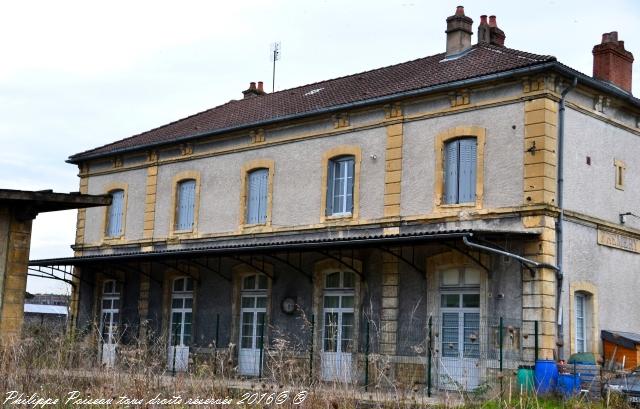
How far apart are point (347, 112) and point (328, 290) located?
149 inches

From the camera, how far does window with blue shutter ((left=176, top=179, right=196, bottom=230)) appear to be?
2253cm

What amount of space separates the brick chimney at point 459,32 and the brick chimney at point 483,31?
0.72 ft

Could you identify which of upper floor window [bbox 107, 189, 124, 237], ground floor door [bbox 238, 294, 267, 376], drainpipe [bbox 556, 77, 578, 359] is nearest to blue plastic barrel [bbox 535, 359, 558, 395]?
drainpipe [bbox 556, 77, 578, 359]

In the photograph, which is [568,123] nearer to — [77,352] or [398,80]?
[398,80]

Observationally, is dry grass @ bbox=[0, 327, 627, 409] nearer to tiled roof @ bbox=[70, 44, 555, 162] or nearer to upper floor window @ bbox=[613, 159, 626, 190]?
upper floor window @ bbox=[613, 159, 626, 190]

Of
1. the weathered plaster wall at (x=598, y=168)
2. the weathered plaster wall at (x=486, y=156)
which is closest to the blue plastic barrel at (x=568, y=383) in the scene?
the weathered plaster wall at (x=486, y=156)

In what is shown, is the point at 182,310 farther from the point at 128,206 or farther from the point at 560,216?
the point at 560,216

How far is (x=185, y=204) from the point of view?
22.8m

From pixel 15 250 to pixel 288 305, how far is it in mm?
7344

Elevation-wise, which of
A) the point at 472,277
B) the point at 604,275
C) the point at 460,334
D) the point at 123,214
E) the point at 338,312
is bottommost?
the point at 460,334

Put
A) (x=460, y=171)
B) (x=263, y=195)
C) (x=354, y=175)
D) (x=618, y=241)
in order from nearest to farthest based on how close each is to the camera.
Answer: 1. (x=460, y=171)
2. (x=618, y=241)
3. (x=354, y=175)
4. (x=263, y=195)

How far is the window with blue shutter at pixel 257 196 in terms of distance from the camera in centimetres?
2081

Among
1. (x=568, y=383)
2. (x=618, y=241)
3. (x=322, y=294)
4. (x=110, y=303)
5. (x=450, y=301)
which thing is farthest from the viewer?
(x=110, y=303)

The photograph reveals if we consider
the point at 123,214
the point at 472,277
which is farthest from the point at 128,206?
the point at 472,277
